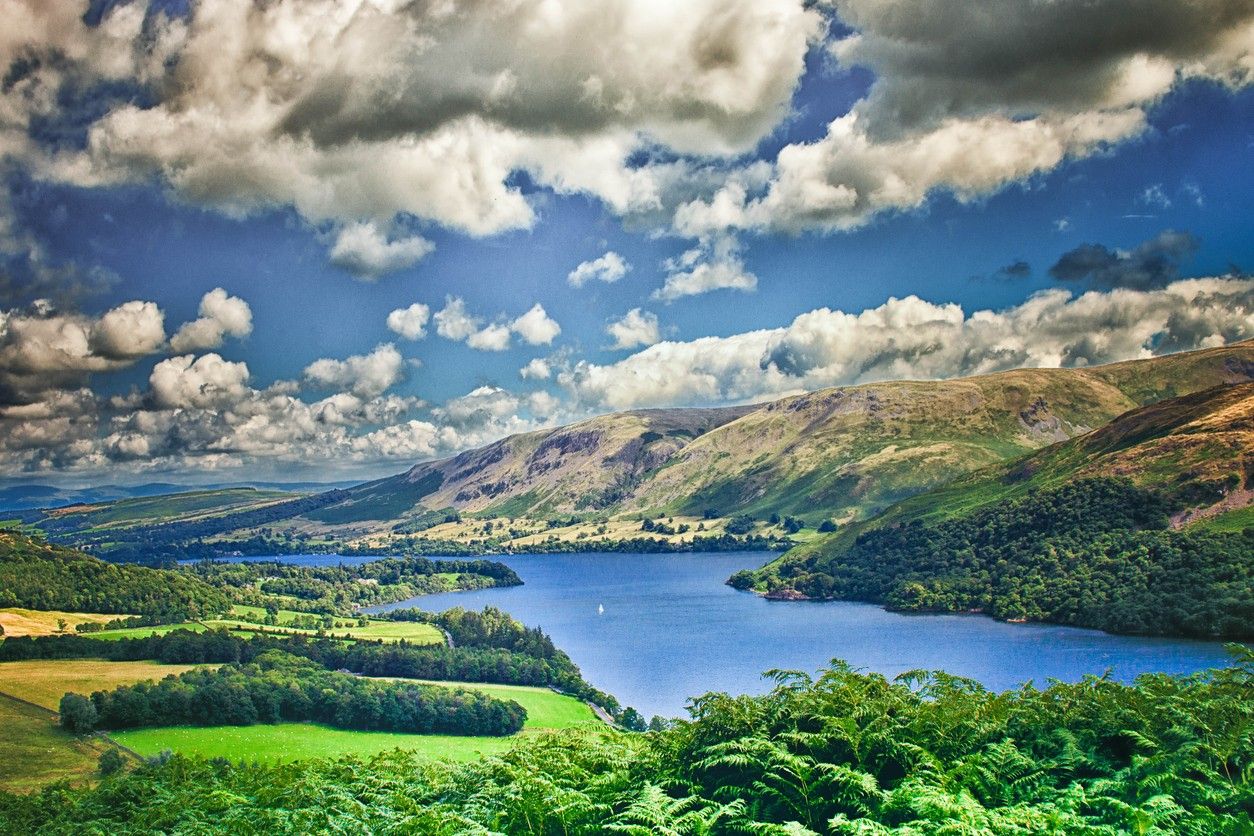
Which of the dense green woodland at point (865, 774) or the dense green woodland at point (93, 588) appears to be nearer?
the dense green woodland at point (865, 774)

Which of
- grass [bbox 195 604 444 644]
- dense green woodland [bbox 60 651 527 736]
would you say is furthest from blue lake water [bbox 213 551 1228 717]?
grass [bbox 195 604 444 644]

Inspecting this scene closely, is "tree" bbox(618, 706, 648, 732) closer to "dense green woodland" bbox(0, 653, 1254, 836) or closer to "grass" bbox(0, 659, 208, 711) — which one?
"grass" bbox(0, 659, 208, 711)

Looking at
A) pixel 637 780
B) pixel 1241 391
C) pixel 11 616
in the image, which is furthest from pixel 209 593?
pixel 1241 391

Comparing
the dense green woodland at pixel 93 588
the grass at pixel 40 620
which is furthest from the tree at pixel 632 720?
the dense green woodland at pixel 93 588

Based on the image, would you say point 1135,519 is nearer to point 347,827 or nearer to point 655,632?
point 655,632

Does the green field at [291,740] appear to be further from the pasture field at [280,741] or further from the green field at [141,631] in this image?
the green field at [141,631]

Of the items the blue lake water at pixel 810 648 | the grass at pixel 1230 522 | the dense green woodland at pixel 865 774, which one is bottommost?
the blue lake water at pixel 810 648
